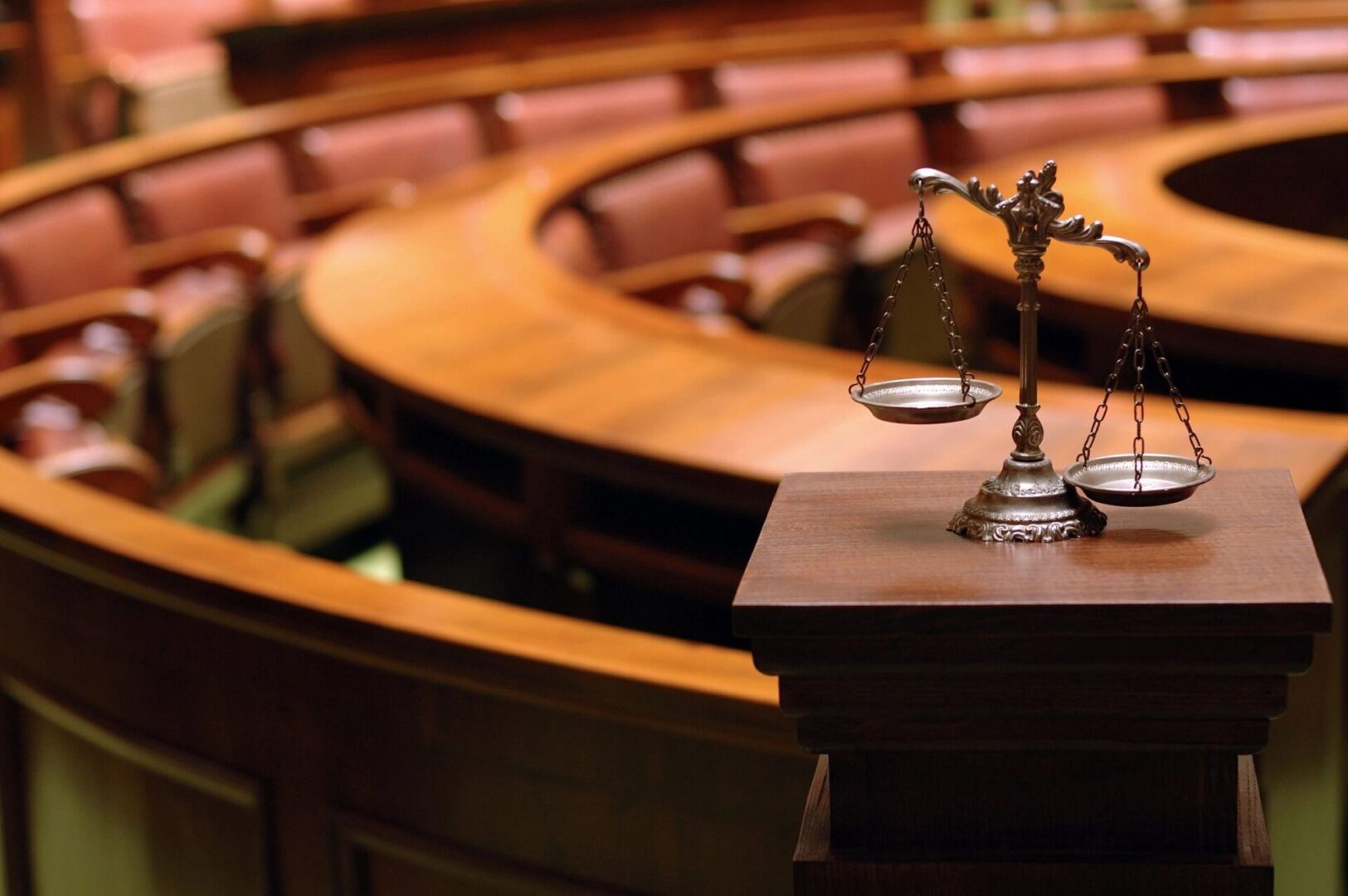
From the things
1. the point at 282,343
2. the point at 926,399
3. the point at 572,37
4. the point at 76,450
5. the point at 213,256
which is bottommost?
the point at 282,343

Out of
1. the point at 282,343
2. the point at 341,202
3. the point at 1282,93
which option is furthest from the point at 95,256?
the point at 1282,93

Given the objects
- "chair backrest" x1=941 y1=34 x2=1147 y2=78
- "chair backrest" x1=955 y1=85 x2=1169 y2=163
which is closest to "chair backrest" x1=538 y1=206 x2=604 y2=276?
"chair backrest" x1=955 y1=85 x2=1169 y2=163

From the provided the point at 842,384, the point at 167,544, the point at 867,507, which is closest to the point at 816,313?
the point at 842,384

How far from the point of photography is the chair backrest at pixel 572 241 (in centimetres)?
333

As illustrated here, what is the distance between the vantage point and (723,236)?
4113mm

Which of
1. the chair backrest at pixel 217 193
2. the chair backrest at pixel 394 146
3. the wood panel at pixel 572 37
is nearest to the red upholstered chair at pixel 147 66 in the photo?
the wood panel at pixel 572 37

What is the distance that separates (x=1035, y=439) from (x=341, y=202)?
3.47 meters

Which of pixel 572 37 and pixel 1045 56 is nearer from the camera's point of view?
pixel 1045 56

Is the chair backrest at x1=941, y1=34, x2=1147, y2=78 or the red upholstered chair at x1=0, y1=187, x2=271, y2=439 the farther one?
the chair backrest at x1=941, y1=34, x2=1147, y2=78

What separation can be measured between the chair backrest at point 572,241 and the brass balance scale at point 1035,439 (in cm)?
245

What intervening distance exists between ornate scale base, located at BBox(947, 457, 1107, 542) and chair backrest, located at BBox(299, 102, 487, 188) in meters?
3.69

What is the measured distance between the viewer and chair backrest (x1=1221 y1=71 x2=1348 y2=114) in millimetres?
4777

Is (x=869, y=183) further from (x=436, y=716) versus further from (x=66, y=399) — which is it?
(x=436, y=716)

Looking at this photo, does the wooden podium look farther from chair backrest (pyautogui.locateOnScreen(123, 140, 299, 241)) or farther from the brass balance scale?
chair backrest (pyautogui.locateOnScreen(123, 140, 299, 241))
